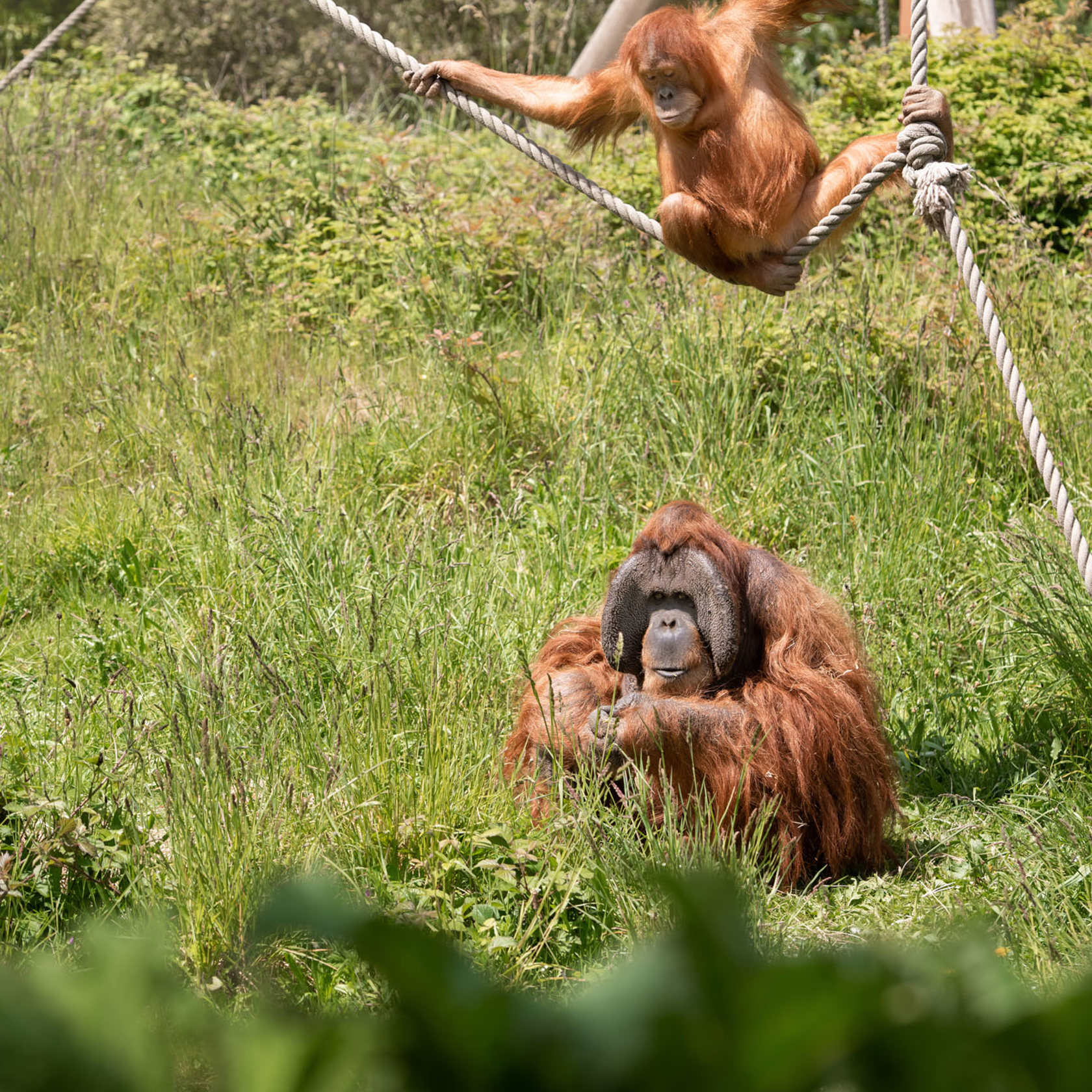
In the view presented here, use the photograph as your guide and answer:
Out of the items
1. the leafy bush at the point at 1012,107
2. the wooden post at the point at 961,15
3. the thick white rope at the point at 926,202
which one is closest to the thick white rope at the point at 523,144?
the thick white rope at the point at 926,202

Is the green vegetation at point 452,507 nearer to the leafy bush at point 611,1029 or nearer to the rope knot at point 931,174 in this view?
the rope knot at point 931,174

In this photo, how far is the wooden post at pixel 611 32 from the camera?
324 inches

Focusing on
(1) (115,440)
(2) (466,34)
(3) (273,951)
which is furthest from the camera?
(2) (466,34)

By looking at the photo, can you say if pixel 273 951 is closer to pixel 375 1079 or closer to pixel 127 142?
pixel 375 1079

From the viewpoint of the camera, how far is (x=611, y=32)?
27.1ft

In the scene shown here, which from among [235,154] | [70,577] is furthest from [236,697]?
[235,154]

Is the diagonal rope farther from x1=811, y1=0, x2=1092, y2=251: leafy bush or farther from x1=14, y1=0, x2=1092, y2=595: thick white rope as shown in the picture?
x1=811, y1=0, x2=1092, y2=251: leafy bush

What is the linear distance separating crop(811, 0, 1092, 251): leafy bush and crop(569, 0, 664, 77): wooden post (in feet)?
4.42

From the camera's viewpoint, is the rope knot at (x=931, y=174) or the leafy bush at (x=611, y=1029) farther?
the rope knot at (x=931, y=174)

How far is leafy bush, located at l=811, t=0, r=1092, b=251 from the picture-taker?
691 cm

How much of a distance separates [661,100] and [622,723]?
182 centimetres

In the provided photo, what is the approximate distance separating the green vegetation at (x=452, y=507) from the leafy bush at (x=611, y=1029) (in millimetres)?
1833

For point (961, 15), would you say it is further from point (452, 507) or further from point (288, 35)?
point (288, 35)

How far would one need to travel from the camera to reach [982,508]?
206 inches
